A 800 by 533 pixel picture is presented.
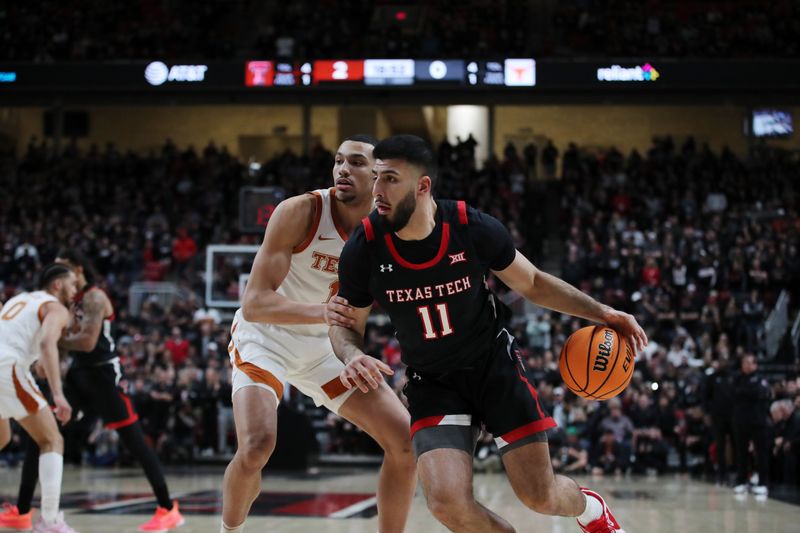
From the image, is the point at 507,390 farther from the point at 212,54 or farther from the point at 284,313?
the point at 212,54

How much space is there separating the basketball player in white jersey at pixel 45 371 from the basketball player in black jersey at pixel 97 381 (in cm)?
26

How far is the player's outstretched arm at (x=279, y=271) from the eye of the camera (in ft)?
15.9

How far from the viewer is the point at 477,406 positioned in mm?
4582

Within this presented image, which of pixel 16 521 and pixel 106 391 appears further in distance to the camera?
pixel 106 391

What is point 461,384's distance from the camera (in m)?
4.57

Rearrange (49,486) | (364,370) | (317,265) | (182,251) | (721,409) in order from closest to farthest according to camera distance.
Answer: (364,370) < (317,265) < (49,486) < (721,409) < (182,251)

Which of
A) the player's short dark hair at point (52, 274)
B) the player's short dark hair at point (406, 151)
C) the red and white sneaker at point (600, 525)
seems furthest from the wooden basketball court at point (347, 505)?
the player's short dark hair at point (406, 151)

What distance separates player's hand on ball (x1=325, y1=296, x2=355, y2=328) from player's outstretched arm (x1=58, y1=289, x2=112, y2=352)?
365cm

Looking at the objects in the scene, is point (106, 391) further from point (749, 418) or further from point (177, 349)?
point (177, 349)

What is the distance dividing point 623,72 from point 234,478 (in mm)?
20323

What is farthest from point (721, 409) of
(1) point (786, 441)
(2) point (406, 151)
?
(2) point (406, 151)

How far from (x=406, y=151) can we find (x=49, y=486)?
388 cm

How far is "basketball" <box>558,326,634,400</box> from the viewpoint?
15.4 feet

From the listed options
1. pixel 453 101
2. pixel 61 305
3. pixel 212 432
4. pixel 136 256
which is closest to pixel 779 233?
pixel 453 101
